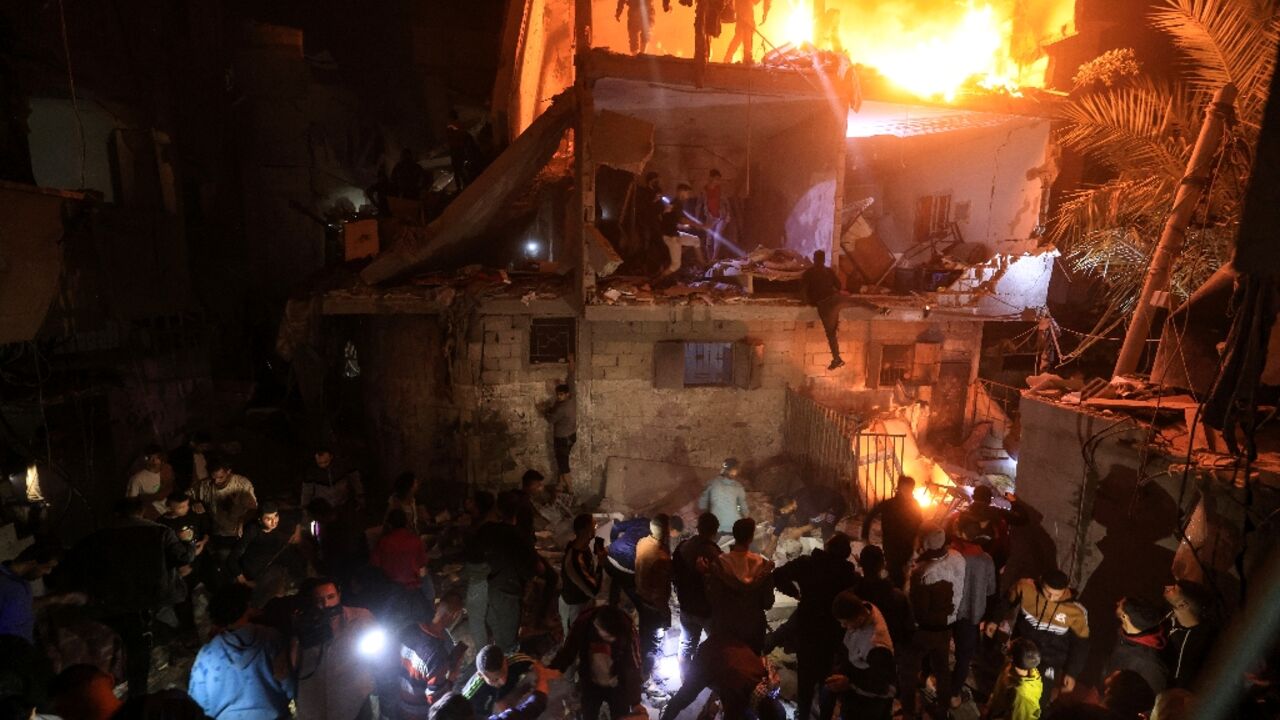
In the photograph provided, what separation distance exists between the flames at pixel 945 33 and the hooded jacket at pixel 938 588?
1139 cm

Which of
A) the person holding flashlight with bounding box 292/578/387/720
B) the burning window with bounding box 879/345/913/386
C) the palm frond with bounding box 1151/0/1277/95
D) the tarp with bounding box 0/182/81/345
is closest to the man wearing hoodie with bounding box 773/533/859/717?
the person holding flashlight with bounding box 292/578/387/720

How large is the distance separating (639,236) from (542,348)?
282 cm

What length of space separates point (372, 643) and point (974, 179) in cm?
1463

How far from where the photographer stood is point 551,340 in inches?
427

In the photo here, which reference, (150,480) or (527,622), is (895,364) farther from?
(150,480)

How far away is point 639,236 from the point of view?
11.0 metres

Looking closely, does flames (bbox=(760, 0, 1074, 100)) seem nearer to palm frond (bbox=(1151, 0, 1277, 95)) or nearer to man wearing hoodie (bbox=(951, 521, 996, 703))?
palm frond (bbox=(1151, 0, 1277, 95))

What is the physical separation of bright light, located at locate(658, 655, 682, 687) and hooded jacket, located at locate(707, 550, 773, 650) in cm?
150

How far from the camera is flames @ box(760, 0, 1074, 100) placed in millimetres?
13047

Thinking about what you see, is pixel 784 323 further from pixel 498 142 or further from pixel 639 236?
pixel 498 142

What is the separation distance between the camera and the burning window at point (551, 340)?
10.8 meters

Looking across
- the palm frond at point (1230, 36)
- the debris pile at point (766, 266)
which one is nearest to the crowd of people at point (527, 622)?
the debris pile at point (766, 266)

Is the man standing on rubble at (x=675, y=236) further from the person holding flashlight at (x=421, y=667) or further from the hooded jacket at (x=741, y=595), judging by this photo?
the person holding flashlight at (x=421, y=667)

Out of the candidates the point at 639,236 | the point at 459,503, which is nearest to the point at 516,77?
the point at 639,236
